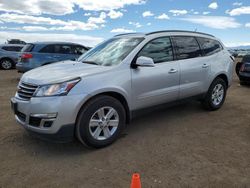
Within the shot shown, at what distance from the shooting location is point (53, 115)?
3568mm

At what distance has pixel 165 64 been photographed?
479cm

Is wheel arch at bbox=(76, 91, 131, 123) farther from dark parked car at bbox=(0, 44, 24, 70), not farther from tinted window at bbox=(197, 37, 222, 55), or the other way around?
dark parked car at bbox=(0, 44, 24, 70)

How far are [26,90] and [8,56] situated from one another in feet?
43.6

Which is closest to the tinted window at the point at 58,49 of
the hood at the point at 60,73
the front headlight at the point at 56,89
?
the hood at the point at 60,73

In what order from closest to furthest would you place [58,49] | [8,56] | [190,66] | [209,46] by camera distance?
[190,66] < [209,46] < [58,49] < [8,56]

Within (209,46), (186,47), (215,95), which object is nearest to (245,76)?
(215,95)

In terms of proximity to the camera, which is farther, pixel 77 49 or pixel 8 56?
pixel 8 56

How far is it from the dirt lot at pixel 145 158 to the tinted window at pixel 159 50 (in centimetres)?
129

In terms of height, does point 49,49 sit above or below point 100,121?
above

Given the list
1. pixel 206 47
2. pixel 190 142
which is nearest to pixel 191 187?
pixel 190 142

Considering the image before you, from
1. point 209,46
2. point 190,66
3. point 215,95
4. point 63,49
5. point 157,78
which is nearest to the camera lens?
point 157,78

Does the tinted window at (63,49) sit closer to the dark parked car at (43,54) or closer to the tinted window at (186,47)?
the dark parked car at (43,54)

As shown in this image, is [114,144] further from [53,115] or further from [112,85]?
[53,115]

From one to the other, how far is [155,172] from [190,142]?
1180 millimetres
